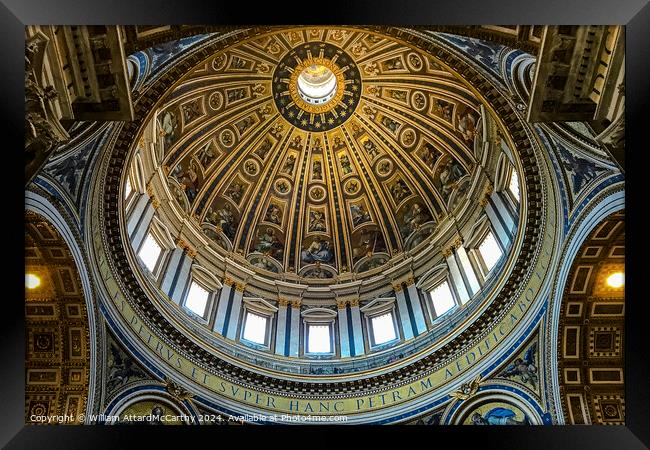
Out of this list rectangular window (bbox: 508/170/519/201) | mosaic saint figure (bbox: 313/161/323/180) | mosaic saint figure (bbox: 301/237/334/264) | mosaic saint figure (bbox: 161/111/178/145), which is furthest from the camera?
mosaic saint figure (bbox: 313/161/323/180)

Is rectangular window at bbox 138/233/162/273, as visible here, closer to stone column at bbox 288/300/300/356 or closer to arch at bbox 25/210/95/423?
arch at bbox 25/210/95/423

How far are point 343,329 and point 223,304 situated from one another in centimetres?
412

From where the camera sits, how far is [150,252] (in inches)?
935

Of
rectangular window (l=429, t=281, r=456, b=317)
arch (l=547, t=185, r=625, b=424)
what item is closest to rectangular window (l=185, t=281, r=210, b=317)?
rectangular window (l=429, t=281, r=456, b=317)

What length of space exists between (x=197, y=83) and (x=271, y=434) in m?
16.0

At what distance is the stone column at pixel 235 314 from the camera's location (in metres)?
24.9

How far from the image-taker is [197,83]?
26.7 meters

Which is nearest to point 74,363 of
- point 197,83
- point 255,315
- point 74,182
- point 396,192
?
point 74,182

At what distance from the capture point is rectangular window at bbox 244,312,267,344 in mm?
25594

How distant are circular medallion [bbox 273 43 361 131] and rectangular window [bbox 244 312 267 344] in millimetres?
8659
